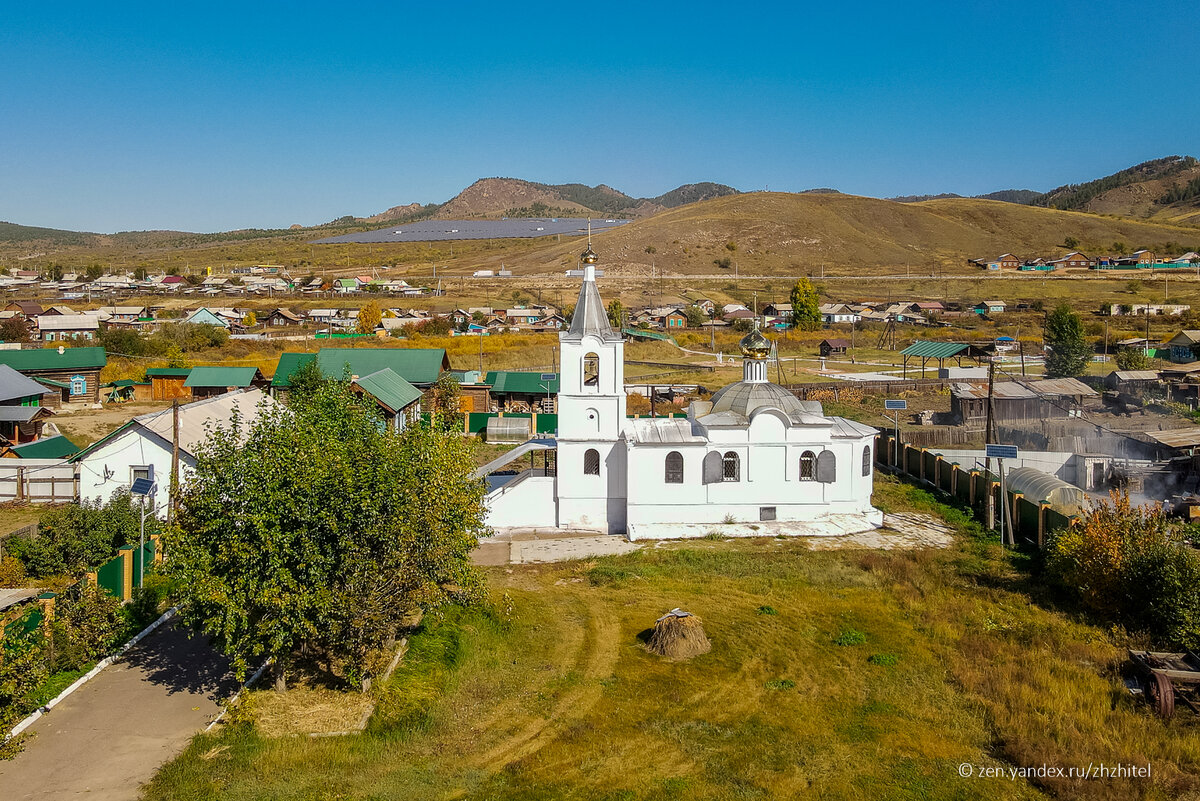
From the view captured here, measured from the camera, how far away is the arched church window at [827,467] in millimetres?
24500

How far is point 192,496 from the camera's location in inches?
535

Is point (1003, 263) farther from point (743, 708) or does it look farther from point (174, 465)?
point (743, 708)

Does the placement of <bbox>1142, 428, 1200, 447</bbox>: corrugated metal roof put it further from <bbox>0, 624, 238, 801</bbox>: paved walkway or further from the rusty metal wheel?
<bbox>0, 624, 238, 801</bbox>: paved walkway

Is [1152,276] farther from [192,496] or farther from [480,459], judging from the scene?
[192,496]

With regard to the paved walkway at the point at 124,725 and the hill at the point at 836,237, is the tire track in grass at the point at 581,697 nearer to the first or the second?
the paved walkway at the point at 124,725

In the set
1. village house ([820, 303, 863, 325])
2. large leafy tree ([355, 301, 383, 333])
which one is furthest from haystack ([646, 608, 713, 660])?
village house ([820, 303, 863, 325])

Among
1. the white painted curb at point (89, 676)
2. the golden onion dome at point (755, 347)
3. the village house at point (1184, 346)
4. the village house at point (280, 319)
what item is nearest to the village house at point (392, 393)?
the golden onion dome at point (755, 347)

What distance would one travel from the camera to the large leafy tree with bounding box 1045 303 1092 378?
51.9m

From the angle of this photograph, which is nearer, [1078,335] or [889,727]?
[889,727]

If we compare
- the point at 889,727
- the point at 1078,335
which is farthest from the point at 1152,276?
the point at 889,727

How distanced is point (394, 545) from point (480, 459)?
20.3 metres

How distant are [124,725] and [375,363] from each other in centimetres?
3159

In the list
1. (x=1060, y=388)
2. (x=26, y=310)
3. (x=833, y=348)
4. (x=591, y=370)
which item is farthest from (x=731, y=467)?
(x=26, y=310)

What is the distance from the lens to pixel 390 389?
38.2 metres
